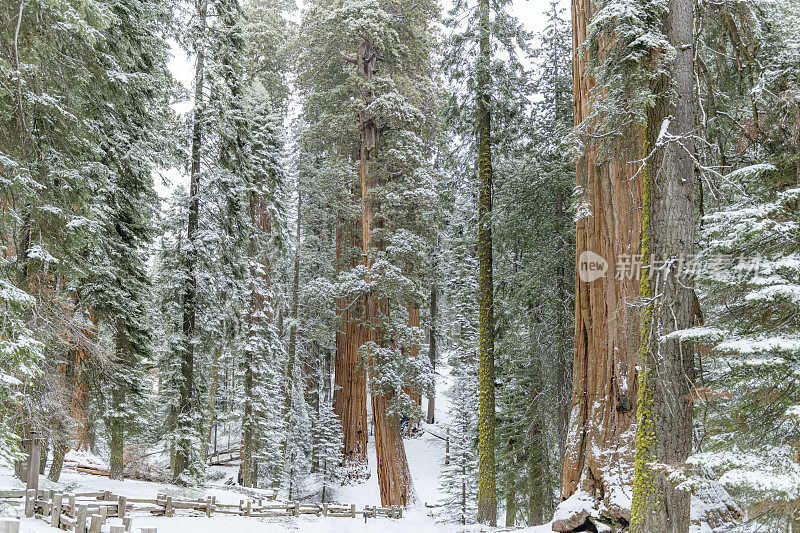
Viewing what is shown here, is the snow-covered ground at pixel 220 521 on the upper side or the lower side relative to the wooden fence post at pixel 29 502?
lower

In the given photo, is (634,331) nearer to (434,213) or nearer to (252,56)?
(434,213)

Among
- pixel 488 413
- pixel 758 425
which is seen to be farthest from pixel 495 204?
pixel 758 425

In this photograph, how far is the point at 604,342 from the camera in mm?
6246

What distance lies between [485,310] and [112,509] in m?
8.45

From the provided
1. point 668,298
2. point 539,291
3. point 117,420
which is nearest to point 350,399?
point 117,420

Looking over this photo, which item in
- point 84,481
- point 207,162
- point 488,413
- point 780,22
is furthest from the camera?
point 207,162

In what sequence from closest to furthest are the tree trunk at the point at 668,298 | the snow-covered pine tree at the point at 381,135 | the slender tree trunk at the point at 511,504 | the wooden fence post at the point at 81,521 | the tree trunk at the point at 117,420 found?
the tree trunk at the point at 668,298 → the wooden fence post at the point at 81,521 → the slender tree trunk at the point at 511,504 → the tree trunk at the point at 117,420 → the snow-covered pine tree at the point at 381,135

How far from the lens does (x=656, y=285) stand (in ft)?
14.6

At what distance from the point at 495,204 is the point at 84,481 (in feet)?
43.1

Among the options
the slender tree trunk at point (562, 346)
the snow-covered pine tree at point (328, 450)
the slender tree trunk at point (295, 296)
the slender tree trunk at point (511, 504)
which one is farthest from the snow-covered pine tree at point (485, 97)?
the slender tree trunk at point (295, 296)

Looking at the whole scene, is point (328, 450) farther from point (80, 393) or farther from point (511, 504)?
point (80, 393)

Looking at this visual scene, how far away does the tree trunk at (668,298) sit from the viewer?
4.39 m

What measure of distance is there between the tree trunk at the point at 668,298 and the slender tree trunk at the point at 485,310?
606cm

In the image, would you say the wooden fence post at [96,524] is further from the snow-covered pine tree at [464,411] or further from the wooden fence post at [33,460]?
the snow-covered pine tree at [464,411]
